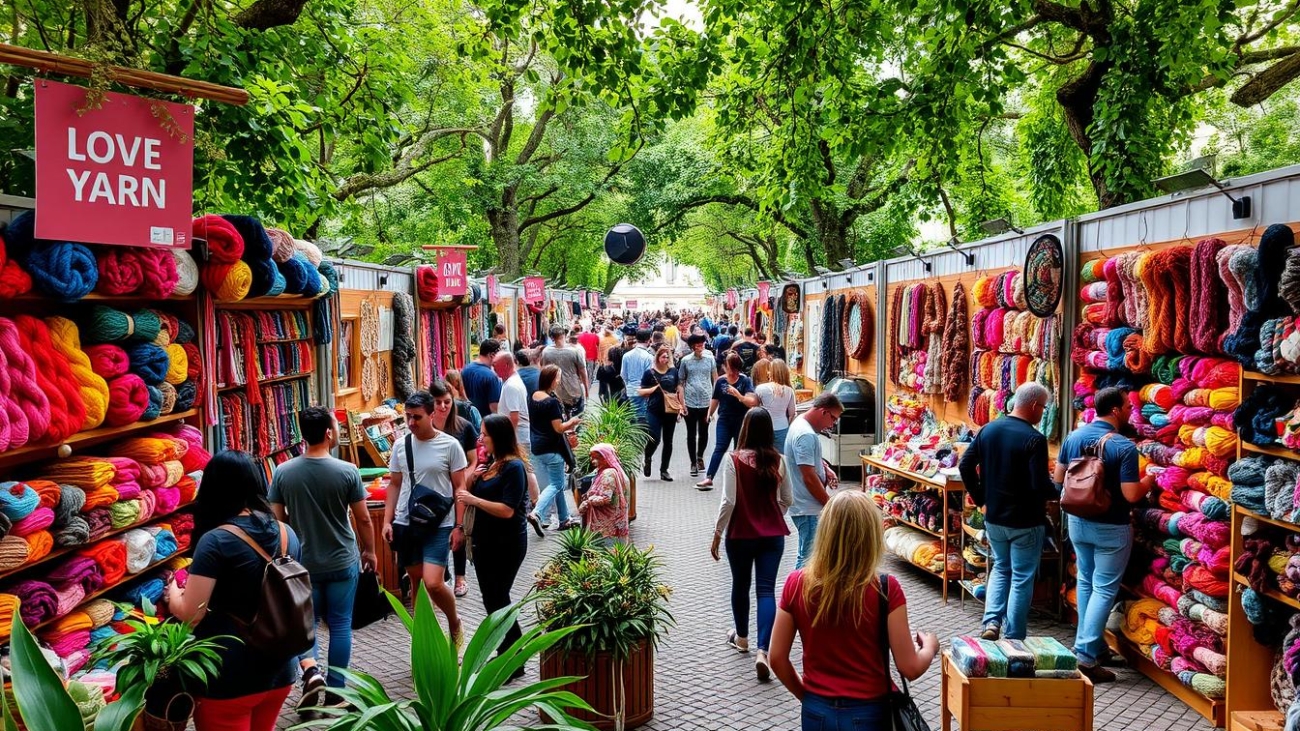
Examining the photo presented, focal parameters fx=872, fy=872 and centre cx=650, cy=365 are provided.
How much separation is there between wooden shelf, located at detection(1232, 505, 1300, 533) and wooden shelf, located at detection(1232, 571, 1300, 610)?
1.05 ft

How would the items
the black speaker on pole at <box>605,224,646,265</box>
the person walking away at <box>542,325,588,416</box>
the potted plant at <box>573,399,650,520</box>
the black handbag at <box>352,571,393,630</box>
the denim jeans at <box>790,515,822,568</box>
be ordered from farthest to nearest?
the person walking away at <box>542,325,588,416</box>
the black speaker on pole at <box>605,224,646,265</box>
the potted plant at <box>573,399,650,520</box>
the denim jeans at <box>790,515,822,568</box>
the black handbag at <box>352,571,393,630</box>

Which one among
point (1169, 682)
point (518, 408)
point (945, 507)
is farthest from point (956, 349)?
point (518, 408)

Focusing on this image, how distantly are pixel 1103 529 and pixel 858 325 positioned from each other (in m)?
7.18

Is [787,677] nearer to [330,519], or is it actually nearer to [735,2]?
[330,519]

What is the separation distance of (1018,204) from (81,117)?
23421mm

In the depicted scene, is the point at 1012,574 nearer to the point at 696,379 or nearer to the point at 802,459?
the point at 802,459

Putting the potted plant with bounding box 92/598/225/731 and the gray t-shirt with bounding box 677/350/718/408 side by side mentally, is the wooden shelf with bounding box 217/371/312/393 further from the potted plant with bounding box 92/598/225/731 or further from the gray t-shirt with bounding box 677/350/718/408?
the gray t-shirt with bounding box 677/350/718/408

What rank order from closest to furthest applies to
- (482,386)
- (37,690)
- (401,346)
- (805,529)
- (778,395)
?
1. (37,690)
2. (805,529)
3. (778,395)
4. (482,386)
5. (401,346)

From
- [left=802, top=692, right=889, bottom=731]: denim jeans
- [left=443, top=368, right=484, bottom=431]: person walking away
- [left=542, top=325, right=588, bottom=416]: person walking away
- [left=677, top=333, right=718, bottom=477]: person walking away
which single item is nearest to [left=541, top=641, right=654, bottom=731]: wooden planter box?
[left=802, top=692, right=889, bottom=731]: denim jeans

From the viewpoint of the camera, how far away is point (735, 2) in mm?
7320

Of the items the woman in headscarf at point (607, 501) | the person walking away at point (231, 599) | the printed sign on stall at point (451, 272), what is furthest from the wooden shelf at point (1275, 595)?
the printed sign on stall at point (451, 272)

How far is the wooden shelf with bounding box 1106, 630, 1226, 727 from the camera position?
16.1 feet

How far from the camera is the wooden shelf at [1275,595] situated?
164 inches

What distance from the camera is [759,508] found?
5.47 m
